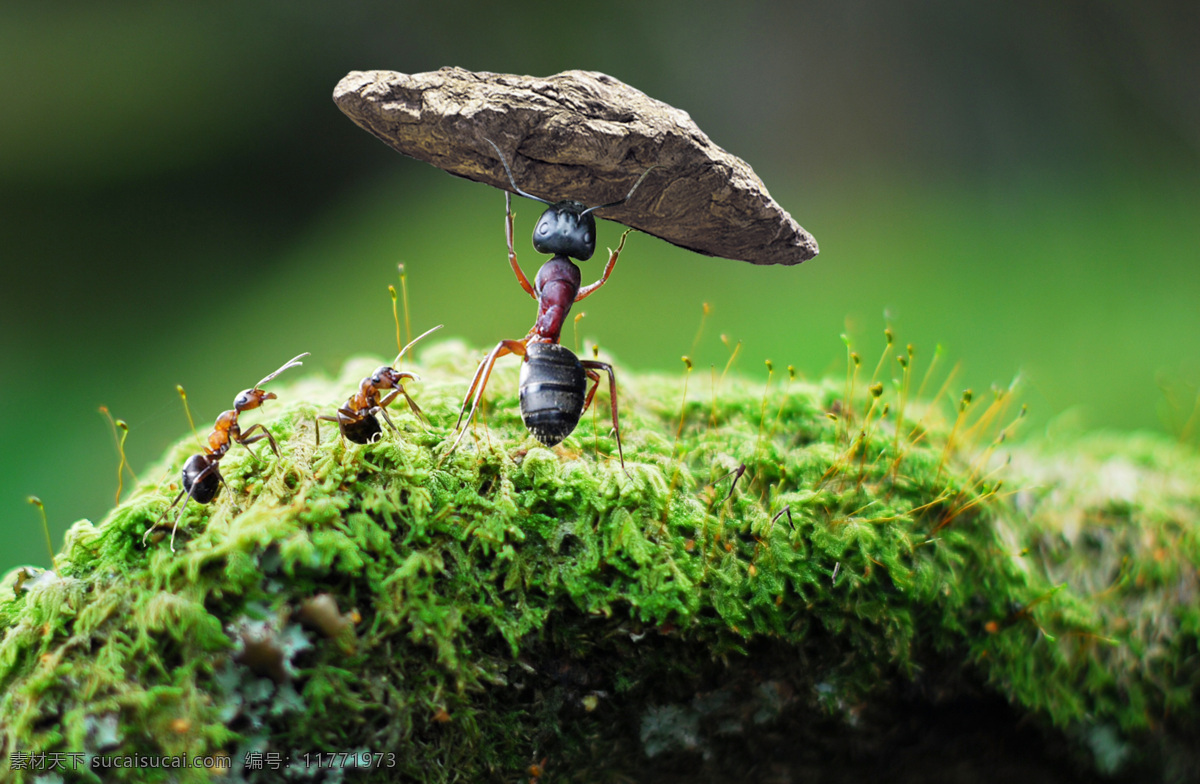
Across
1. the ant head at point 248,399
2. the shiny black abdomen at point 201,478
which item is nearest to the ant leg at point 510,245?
the ant head at point 248,399

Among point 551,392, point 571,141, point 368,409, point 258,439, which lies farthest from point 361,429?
point 571,141

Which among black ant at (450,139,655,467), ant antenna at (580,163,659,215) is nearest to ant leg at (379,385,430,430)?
black ant at (450,139,655,467)

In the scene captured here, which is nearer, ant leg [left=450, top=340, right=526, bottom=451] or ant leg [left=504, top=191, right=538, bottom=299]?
ant leg [left=450, top=340, right=526, bottom=451]

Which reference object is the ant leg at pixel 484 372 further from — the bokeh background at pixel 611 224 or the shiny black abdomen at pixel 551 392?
the bokeh background at pixel 611 224

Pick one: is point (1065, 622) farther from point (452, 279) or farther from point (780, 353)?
point (452, 279)

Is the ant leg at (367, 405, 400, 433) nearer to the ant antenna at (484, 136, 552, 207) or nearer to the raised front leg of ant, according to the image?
the raised front leg of ant
